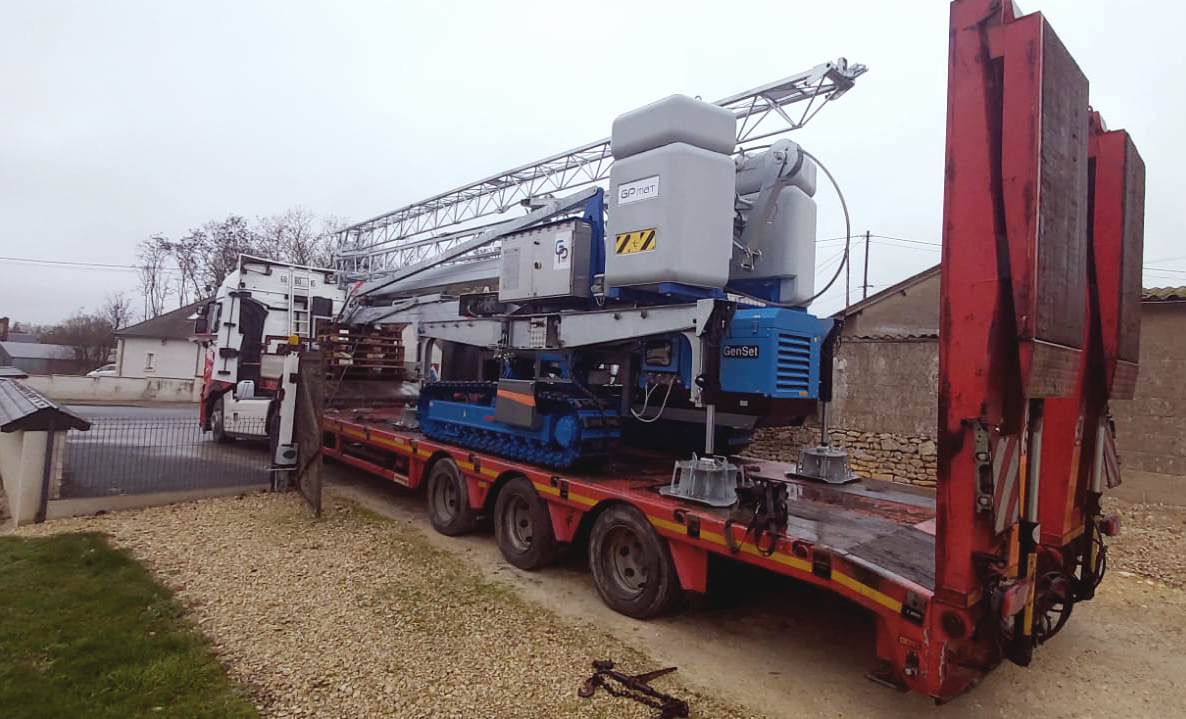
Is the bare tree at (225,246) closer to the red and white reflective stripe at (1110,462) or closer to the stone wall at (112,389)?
the stone wall at (112,389)

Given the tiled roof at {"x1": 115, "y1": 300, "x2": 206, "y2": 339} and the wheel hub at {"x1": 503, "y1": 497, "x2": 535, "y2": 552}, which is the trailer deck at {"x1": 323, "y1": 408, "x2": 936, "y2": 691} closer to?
the wheel hub at {"x1": 503, "y1": 497, "x2": 535, "y2": 552}

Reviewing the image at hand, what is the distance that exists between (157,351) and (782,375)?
39.4 m

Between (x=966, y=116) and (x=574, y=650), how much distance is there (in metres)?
3.72

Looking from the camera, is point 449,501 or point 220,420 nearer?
point 449,501

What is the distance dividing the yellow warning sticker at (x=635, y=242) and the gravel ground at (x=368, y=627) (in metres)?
2.84

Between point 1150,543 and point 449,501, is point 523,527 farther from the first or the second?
point 1150,543

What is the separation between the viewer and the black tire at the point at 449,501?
21.7 feet

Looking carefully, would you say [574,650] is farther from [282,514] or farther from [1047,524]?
[282,514]

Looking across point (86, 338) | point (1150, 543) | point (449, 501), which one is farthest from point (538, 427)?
point (86, 338)

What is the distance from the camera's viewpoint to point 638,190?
5.25 meters

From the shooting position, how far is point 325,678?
3816 millimetres

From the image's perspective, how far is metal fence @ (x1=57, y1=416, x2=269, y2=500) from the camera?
8008 millimetres

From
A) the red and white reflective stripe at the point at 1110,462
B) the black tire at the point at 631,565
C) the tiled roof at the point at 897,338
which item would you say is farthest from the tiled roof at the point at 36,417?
the tiled roof at the point at 897,338

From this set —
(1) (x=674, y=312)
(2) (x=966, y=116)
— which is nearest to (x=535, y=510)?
(1) (x=674, y=312)
